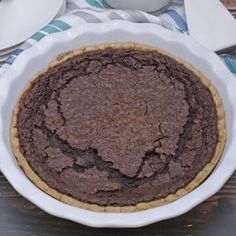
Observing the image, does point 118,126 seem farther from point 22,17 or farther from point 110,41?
point 22,17

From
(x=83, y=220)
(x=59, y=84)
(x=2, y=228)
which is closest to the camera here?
(x=83, y=220)

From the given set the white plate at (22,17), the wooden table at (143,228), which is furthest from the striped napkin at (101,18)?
the wooden table at (143,228)

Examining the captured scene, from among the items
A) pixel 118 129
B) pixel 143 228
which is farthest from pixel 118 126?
pixel 143 228

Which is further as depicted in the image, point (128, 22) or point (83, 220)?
point (128, 22)

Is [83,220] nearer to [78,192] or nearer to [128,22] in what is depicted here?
[78,192]

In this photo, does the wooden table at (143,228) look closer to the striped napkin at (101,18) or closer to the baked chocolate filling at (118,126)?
the baked chocolate filling at (118,126)

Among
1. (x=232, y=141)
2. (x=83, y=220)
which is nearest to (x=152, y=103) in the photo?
(x=232, y=141)
